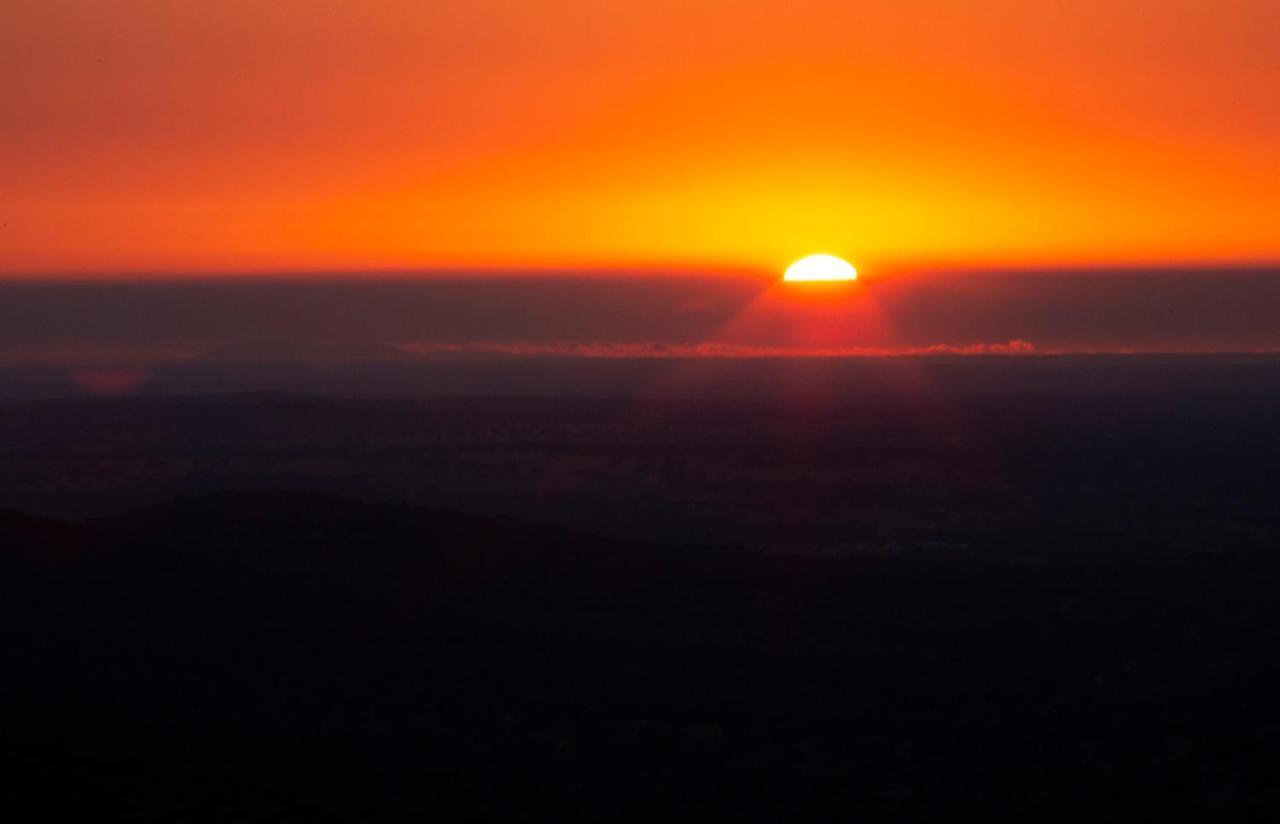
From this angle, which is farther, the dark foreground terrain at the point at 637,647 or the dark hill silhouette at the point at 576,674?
the dark foreground terrain at the point at 637,647

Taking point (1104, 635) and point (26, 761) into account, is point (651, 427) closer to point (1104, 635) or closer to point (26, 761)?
point (1104, 635)

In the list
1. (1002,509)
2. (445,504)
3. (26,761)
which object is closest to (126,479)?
(445,504)

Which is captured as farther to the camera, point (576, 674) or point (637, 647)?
point (637, 647)

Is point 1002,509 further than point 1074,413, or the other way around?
point 1074,413
